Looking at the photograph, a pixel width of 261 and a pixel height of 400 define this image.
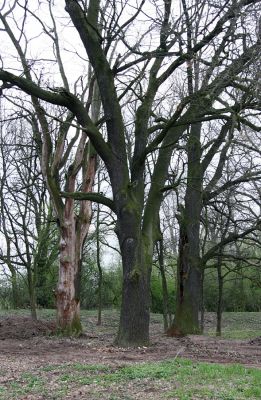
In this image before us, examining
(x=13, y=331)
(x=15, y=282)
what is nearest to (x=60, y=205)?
(x=13, y=331)

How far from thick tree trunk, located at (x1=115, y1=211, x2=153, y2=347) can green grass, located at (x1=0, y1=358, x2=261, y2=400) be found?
111 inches

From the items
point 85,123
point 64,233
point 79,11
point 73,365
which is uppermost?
point 79,11

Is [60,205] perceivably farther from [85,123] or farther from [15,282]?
[15,282]

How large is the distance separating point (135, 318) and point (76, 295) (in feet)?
14.2

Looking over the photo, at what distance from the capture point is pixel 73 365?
830cm

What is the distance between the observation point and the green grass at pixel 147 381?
6.35 meters

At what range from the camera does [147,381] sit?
703cm

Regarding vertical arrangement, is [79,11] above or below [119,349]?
above

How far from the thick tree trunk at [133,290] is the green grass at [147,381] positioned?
2.81m

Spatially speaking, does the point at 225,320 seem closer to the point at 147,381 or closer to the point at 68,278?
the point at 68,278

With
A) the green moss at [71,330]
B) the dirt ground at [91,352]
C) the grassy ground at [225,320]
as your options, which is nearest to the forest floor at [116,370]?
the dirt ground at [91,352]

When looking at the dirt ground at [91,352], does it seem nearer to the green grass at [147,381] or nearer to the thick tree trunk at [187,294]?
the green grass at [147,381]

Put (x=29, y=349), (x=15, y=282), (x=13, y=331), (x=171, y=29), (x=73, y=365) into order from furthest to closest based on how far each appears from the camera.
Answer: (x=15, y=282) → (x=13, y=331) → (x=29, y=349) → (x=171, y=29) → (x=73, y=365)

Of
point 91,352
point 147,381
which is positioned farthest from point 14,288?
point 147,381
